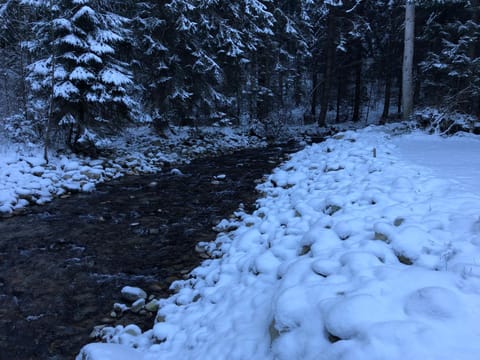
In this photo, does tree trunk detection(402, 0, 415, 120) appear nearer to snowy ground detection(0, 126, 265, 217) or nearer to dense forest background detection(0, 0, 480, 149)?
dense forest background detection(0, 0, 480, 149)

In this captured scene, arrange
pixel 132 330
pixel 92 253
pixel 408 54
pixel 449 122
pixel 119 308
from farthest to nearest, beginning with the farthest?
pixel 408 54 < pixel 449 122 < pixel 92 253 < pixel 119 308 < pixel 132 330

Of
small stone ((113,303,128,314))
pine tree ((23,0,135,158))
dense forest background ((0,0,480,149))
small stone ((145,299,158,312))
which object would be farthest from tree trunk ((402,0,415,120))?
small stone ((113,303,128,314))

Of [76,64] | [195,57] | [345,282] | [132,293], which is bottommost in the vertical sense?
[132,293]

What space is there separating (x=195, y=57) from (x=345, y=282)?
44.7 feet

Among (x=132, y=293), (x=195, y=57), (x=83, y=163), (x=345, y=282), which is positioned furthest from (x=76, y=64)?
(x=345, y=282)

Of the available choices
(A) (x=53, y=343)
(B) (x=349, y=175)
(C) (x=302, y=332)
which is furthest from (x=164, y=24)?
(C) (x=302, y=332)

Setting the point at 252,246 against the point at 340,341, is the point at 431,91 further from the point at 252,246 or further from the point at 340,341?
the point at 340,341

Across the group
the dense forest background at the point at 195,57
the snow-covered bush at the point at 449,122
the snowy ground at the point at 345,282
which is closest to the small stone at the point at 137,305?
the snowy ground at the point at 345,282

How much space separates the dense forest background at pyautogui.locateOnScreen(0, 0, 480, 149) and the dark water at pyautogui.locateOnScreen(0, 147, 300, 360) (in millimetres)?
3591

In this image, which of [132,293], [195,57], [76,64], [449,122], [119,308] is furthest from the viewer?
[195,57]

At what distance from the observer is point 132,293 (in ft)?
12.8

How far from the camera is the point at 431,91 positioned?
13570 millimetres

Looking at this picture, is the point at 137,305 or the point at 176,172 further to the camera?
the point at 176,172

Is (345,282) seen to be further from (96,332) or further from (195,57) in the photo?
(195,57)
